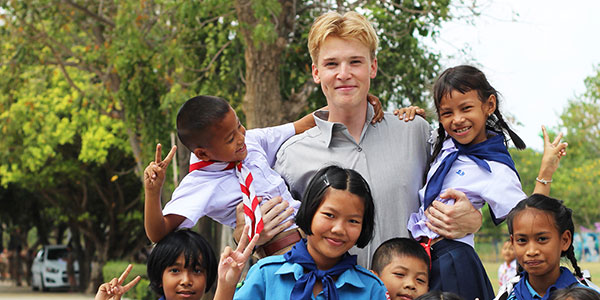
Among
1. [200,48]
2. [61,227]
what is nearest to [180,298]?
[200,48]

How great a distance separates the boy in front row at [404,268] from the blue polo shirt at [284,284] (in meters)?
0.49

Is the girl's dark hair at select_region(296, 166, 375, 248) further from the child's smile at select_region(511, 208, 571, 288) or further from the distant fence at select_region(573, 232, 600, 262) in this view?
the distant fence at select_region(573, 232, 600, 262)

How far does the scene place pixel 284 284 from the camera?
3.04 metres

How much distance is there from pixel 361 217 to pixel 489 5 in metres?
9.12

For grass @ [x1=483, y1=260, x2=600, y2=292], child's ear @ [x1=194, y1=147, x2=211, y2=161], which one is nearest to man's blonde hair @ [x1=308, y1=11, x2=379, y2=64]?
child's ear @ [x1=194, y1=147, x2=211, y2=161]

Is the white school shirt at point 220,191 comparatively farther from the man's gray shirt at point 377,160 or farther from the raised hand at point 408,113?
the raised hand at point 408,113

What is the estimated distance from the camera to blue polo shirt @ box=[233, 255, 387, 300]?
3039mm

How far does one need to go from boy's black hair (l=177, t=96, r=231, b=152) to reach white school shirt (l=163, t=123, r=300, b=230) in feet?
0.72

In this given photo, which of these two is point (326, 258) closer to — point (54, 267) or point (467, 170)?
point (467, 170)

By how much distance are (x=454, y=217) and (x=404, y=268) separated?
0.34 meters

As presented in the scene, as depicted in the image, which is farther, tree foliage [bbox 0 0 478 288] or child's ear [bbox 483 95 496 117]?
tree foliage [bbox 0 0 478 288]

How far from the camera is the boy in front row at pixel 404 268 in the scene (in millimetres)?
3574

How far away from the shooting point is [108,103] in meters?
16.7

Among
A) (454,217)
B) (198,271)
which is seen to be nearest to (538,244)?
(454,217)
